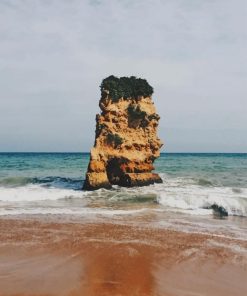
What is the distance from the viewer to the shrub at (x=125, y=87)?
79.0 feet

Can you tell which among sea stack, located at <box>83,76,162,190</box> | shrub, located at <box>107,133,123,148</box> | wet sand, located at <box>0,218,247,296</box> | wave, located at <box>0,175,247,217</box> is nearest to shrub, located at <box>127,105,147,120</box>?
sea stack, located at <box>83,76,162,190</box>

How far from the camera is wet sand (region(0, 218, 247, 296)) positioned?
655cm

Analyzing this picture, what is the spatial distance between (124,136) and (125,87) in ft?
9.95

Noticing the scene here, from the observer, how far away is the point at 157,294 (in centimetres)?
627

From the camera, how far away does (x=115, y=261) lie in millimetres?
8117

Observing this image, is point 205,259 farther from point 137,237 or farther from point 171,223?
point 171,223

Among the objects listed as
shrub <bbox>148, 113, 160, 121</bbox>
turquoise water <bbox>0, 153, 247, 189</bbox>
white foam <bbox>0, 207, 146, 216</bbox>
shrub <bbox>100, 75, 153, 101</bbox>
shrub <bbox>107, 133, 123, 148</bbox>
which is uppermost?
shrub <bbox>100, 75, 153, 101</bbox>

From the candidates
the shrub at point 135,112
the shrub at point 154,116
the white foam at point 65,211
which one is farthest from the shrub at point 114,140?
the white foam at point 65,211

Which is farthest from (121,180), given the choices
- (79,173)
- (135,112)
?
(79,173)

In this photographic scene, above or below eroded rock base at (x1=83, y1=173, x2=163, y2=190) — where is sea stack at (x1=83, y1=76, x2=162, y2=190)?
above

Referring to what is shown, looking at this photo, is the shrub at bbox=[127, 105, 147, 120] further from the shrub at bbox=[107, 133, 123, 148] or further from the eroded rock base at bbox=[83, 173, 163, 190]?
the eroded rock base at bbox=[83, 173, 163, 190]

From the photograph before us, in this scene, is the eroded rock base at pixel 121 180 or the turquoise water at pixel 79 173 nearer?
the eroded rock base at pixel 121 180

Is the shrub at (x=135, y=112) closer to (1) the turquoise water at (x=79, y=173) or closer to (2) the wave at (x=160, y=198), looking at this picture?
(2) the wave at (x=160, y=198)

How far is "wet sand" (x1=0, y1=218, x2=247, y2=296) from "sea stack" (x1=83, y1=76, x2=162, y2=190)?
36.1ft
